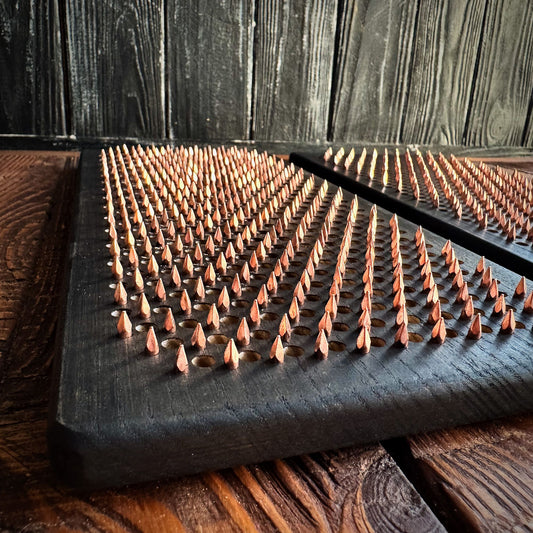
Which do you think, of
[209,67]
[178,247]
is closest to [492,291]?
[178,247]

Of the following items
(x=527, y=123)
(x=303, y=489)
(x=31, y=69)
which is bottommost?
(x=303, y=489)

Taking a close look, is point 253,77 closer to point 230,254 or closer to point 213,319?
point 230,254

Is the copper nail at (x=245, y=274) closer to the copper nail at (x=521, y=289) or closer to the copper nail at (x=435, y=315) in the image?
the copper nail at (x=435, y=315)

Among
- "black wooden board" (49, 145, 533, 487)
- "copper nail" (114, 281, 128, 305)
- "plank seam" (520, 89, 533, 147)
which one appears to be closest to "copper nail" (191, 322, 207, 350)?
"black wooden board" (49, 145, 533, 487)

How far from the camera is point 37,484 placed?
1.16 ft

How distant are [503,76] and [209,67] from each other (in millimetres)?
1081

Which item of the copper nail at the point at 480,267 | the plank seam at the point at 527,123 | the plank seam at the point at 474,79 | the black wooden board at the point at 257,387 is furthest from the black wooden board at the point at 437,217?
the plank seam at the point at 527,123

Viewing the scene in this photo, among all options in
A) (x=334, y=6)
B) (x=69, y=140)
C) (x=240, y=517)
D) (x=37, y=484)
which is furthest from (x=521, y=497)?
(x=334, y=6)

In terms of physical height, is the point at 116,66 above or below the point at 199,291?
above

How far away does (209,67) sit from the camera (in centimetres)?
161

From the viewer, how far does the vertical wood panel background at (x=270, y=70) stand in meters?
1.47

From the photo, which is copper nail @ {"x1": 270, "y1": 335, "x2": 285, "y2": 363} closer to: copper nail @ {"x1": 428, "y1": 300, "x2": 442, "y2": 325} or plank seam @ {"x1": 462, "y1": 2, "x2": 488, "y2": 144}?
copper nail @ {"x1": 428, "y1": 300, "x2": 442, "y2": 325}

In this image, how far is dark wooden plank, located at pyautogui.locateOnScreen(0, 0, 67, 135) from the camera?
140 centimetres

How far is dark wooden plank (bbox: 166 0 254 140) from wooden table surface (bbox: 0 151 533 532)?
127 centimetres
